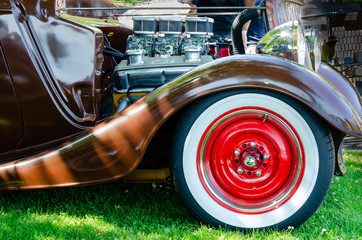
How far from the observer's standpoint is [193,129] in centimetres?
185

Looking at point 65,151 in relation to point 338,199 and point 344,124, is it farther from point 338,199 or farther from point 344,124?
point 338,199

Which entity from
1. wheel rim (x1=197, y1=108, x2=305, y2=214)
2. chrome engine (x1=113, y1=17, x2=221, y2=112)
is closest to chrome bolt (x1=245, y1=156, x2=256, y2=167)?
wheel rim (x1=197, y1=108, x2=305, y2=214)

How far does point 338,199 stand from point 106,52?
6.02 ft

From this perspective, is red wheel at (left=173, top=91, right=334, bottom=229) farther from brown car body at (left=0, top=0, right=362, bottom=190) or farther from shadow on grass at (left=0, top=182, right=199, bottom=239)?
shadow on grass at (left=0, top=182, right=199, bottom=239)

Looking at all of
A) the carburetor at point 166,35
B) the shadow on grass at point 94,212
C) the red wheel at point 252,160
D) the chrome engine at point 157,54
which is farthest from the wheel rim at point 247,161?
the carburetor at point 166,35

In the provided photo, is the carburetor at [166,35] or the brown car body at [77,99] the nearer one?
the brown car body at [77,99]

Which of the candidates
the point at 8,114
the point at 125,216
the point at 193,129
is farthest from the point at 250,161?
the point at 8,114

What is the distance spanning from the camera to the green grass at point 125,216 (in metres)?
1.86

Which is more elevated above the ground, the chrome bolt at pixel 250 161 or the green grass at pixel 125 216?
the chrome bolt at pixel 250 161

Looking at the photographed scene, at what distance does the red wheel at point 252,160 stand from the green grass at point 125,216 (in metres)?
0.11

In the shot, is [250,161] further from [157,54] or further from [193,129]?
[157,54]

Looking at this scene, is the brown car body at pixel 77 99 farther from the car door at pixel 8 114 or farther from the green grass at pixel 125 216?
the green grass at pixel 125 216

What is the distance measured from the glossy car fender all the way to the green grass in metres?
0.26

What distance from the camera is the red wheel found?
71.6 inches
